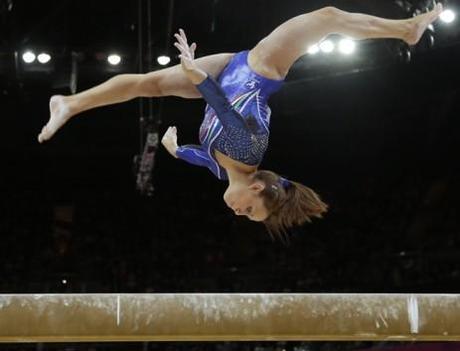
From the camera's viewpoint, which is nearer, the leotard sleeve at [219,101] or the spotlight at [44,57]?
the leotard sleeve at [219,101]

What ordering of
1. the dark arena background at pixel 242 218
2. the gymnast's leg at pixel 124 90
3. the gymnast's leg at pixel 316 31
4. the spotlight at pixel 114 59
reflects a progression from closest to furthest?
the gymnast's leg at pixel 316 31, the gymnast's leg at pixel 124 90, the spotlight at pixel 114 59, the dark arena background at pixel 242 218

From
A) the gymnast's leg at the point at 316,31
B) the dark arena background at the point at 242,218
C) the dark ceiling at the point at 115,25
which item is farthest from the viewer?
the dark arena background at the point at 242,218

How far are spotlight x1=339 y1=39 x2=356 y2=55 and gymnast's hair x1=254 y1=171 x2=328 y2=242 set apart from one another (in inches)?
243

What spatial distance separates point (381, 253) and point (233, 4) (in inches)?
234

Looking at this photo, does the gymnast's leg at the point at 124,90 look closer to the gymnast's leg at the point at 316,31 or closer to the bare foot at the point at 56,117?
the bare foot at the point at 56,117

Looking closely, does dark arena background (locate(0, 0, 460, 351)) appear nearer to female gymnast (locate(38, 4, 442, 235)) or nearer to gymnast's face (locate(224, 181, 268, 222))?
female gymnast (locate(38, 4, 442, 235))

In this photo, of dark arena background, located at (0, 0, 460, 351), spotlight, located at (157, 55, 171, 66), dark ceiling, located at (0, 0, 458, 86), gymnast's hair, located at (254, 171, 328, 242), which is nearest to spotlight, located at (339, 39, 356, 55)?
dark ceiling, located at (0, 0, 458, 86)

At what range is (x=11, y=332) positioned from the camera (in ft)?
14.3

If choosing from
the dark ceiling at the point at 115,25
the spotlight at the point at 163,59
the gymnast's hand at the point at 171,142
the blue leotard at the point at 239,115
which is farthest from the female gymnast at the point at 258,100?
the dark ceiling at the point at 115,25

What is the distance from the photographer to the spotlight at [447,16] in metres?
9.83

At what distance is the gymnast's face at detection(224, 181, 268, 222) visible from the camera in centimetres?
461

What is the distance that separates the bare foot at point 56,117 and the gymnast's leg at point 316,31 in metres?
1.11

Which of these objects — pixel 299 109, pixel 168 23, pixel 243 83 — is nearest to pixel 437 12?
pixel 243 83

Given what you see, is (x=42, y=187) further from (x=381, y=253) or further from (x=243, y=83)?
(x=243, y=83)
